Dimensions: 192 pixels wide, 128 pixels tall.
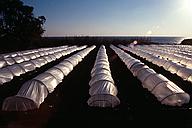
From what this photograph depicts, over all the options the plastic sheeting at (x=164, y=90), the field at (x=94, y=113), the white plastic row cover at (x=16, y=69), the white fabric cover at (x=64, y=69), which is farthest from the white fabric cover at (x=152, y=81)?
the white plastic row cover at (x=16, y=69)

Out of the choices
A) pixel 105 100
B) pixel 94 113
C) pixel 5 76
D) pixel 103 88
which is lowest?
pixel 94 113

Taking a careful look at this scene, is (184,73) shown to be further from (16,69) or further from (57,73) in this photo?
(16,69)

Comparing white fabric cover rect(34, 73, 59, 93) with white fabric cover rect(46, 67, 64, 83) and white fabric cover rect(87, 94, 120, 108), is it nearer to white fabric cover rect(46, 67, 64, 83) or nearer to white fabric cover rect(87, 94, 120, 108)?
white fabric cover rect(46, 67, 64, 83)

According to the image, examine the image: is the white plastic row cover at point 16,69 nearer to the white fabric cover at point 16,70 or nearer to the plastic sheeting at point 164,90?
the white fabric cover at point 16,70

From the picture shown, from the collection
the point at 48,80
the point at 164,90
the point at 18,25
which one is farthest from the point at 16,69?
the point at 18,25

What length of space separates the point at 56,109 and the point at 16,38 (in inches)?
1832

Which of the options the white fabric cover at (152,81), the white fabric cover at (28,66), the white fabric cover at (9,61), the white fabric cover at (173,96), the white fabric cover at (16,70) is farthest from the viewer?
the white fabric cover at (9,61)

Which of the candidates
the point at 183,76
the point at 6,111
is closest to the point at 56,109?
the point at 6,111

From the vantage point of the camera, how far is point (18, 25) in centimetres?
5966

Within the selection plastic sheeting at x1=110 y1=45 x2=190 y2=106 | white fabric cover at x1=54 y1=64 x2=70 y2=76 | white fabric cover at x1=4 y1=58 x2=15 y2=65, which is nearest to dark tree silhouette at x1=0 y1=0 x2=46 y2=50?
white fabric cover at x1=4 y1=58 x2=15 y2=65

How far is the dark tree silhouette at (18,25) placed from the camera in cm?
5809

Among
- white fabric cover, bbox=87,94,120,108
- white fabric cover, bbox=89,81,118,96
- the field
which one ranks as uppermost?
white fabric cover, bbox=89,81,118,96

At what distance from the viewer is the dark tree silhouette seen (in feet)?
191

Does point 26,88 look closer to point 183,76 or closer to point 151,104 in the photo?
point 151,104
